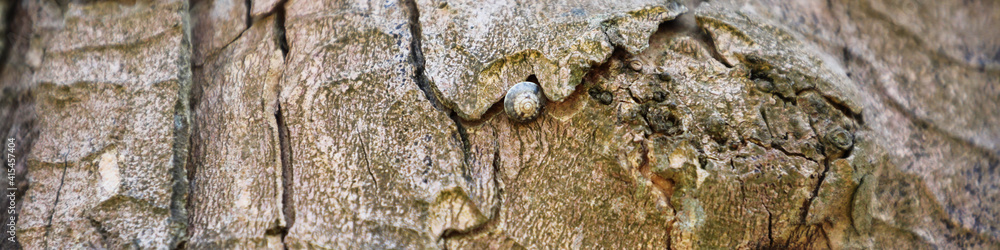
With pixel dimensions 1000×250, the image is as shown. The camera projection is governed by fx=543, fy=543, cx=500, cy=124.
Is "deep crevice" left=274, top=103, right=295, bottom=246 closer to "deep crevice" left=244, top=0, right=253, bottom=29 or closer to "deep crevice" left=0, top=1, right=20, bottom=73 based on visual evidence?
"deep crevice" left=244, top=0, right=253, bottom=29

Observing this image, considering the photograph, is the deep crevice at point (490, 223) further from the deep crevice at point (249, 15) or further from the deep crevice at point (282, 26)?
the deep crevice at point (249, 15)

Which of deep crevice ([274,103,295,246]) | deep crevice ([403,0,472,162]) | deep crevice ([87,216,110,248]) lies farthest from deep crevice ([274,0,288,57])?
deep crevice ([87,216,110,248])

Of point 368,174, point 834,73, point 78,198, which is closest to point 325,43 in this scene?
point 368,174

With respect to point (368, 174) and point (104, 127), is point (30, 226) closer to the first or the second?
point (104, 127)

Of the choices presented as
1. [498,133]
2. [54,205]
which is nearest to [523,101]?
[498,133]

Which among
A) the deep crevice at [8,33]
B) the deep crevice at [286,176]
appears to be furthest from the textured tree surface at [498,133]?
the deep crevice at [8,33]

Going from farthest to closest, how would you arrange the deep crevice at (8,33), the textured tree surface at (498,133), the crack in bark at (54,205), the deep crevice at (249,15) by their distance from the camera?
the deep crevice at (8,33), the deep crevice at (249,15), the crack in bark at (54,205), the textured tree surface at (498,133)
